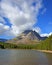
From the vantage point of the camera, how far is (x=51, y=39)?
188 m

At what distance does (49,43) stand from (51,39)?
18.5 ft

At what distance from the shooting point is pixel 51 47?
7101 inches

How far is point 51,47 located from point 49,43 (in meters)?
7.61

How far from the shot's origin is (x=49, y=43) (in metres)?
187

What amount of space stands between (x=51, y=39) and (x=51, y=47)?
39.2 ft
